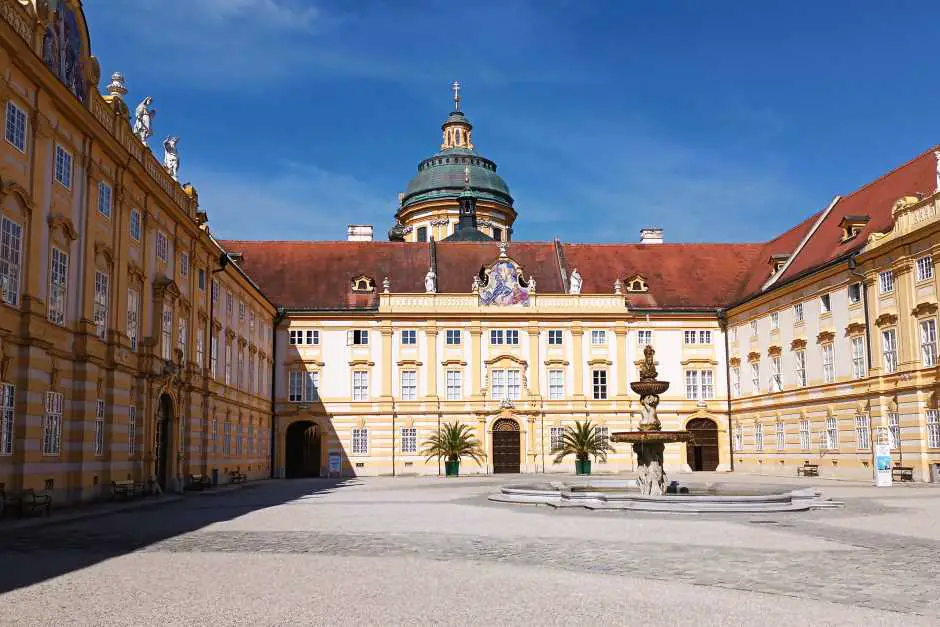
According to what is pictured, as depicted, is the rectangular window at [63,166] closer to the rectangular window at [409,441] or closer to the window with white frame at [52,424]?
the window with white frame at [52,424]

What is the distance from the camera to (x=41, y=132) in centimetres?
2283

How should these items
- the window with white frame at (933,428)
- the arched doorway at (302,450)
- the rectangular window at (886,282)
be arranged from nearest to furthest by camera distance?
the window with white frame at (933,428) < the rectangular window at (886,282) < the arched doorway at (302,450)

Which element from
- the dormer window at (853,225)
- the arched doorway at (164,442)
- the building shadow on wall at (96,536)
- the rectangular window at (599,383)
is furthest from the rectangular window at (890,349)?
the arched doorway at (164,442)

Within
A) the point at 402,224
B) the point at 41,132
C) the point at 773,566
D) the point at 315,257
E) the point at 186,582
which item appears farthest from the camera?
the point at 402,224

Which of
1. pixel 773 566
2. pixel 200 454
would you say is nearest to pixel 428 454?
pixel 200 454

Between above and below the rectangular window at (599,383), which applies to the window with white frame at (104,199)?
above

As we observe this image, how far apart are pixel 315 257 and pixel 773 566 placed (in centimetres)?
4891

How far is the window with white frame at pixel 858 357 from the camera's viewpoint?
39406 mm

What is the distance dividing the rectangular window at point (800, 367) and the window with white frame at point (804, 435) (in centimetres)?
170

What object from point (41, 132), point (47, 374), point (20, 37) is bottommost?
point (47, 374)

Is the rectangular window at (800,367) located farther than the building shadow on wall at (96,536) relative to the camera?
Yes

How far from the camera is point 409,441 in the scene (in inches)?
2126

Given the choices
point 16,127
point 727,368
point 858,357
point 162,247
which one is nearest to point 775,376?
point 727,368

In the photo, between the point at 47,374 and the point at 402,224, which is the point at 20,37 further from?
the point at 402,224
